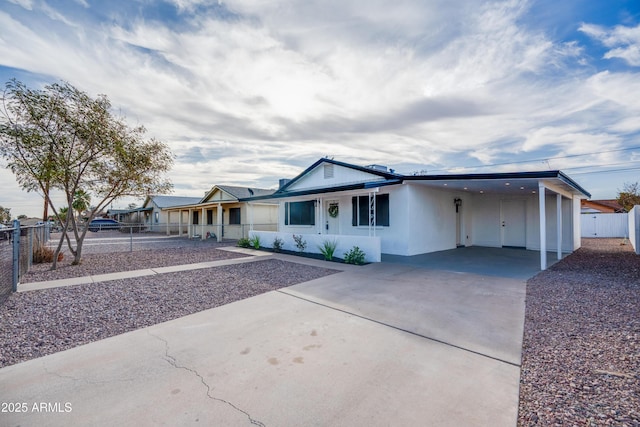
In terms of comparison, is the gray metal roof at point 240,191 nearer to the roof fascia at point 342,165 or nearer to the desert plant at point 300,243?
the roof fascia at point 342,165

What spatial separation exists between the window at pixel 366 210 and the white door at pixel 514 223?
6312mm

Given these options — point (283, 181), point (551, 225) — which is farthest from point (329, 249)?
A: point (551, 225)

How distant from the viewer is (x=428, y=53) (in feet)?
28.8

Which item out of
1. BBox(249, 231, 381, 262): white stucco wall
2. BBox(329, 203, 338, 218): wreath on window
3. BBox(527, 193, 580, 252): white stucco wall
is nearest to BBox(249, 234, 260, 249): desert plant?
BBox(249, 231, 381, 262): white stucco wall

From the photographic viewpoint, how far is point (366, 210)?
41.1 ft

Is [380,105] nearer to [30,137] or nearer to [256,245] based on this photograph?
[256,245]

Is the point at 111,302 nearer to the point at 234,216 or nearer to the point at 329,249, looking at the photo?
the point at 329,249

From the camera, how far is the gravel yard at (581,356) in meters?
2.34

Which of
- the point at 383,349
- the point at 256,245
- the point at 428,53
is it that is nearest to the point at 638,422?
the point at 383,349

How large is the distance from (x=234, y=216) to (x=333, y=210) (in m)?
9.92

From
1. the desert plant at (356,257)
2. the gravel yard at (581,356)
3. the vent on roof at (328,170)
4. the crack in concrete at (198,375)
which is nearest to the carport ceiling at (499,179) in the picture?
the gravel yard at (581,356)

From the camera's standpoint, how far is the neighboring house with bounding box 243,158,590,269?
10.5 meters

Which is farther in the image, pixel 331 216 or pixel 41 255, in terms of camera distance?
pixel 331 216

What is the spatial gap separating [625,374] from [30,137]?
12269 millimetres
